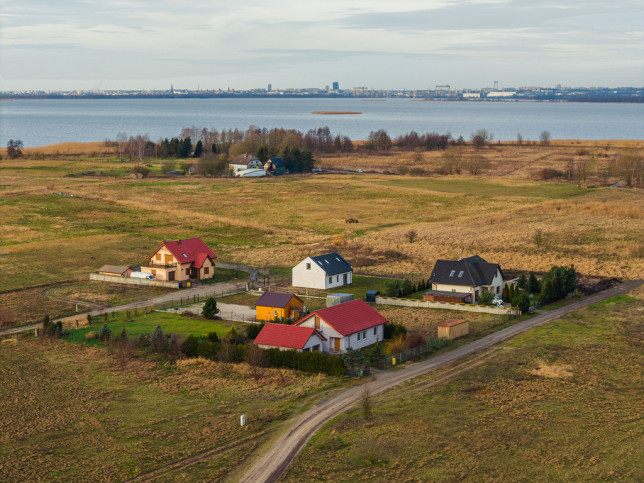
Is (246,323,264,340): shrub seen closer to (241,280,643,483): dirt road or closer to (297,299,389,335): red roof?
(297,299,389,335): red roof

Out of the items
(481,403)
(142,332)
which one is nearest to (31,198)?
(142,332)

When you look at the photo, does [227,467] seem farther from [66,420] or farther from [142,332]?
[142,332]

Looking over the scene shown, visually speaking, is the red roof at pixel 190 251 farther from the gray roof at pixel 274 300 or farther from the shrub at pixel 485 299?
the shrub at pixel 485 299

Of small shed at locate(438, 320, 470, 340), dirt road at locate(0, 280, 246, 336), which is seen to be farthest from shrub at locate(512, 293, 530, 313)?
dirt road at locate(0, 280, 246, 336)

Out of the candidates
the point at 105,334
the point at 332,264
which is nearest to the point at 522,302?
the point at 332,264

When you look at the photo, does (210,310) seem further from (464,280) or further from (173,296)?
(464,280)

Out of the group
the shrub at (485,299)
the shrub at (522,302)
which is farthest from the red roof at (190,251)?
the shrub at (522,302)

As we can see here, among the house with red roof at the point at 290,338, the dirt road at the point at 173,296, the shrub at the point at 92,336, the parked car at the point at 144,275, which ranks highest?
the house with red roof at the point at 290,338
